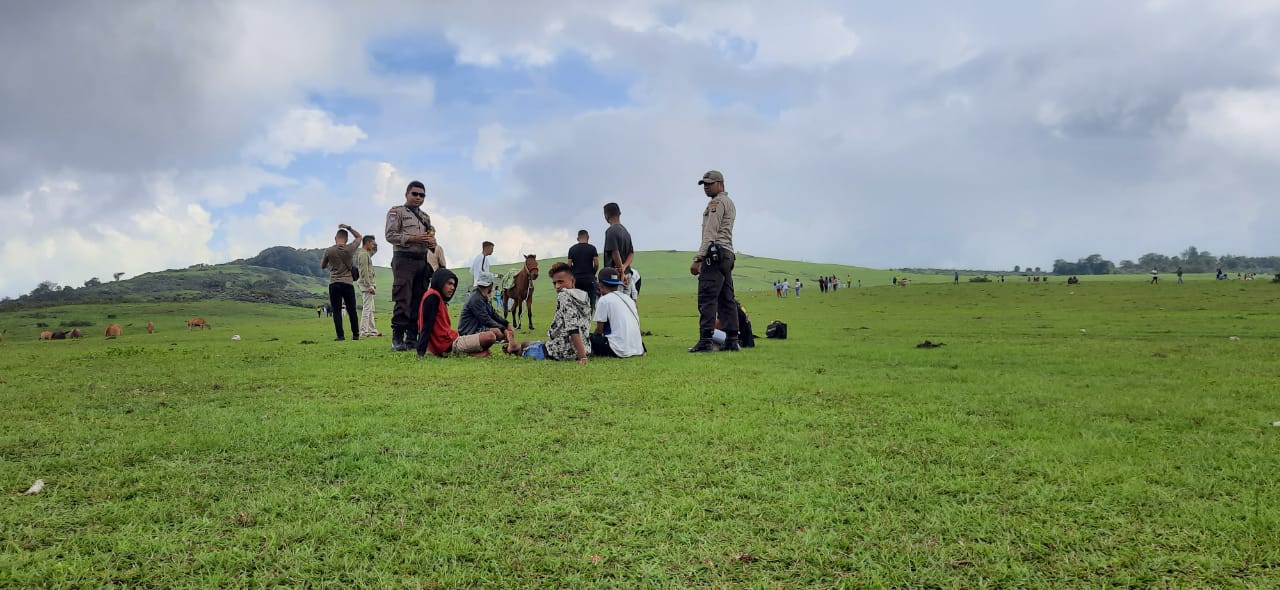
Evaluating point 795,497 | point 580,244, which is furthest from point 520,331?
point 795,497

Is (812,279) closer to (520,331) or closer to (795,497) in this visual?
(520,331)

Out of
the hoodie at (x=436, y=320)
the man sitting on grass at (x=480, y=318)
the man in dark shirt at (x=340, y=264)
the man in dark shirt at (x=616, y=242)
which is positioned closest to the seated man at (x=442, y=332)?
the hoodie at (x=436, y=320)

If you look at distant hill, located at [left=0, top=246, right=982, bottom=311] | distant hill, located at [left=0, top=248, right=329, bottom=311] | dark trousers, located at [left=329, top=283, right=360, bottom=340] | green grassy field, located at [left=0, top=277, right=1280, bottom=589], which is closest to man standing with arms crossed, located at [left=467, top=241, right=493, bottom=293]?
dark trousers, located at [left=329, top=283, right=360, bottom=340]

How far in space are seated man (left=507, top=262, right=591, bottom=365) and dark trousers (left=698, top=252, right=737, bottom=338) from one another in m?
2.01

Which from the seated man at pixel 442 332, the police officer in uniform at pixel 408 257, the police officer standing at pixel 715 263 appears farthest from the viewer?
the police officer in uniform at pixel 408 257

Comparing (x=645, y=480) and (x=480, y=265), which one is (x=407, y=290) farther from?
(x=645, y=480)

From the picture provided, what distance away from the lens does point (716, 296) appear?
35.5ft

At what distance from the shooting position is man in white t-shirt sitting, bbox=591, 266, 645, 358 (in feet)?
33.0

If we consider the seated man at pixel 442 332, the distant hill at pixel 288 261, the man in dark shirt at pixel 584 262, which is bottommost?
the seated man at pixel 442 332

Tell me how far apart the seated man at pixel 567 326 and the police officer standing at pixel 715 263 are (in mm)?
2036

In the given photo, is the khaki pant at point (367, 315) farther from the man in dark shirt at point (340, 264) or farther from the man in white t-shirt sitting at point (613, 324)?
the man in white t-shirt sitting at point (613, 324)

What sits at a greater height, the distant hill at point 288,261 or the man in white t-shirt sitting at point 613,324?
the distant hill at point 288,261

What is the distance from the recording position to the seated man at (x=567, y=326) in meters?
9.45

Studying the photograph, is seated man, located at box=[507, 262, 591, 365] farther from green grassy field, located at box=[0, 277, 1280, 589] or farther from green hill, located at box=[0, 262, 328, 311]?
green hill, located at box=[0, 262, 328, 311]
